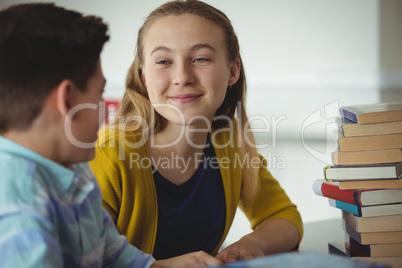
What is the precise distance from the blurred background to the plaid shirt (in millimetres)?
2524

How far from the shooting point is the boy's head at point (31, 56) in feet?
1.96

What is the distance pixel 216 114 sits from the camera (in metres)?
1.42

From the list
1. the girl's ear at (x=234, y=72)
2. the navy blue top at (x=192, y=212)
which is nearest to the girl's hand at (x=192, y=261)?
the navy blue top at (x=192, y=212)

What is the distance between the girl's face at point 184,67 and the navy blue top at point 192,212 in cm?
18

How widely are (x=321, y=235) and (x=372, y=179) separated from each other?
0.93 feet

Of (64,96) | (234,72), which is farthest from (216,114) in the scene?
(64,96)

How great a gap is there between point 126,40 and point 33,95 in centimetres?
280

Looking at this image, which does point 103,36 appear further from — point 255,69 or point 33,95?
point 255,69

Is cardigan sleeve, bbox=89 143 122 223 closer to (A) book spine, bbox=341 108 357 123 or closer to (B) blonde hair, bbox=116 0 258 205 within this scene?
(B) blonde hair, bbox=116 0 258 205

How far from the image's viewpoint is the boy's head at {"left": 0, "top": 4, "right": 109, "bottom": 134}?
596 millimetres

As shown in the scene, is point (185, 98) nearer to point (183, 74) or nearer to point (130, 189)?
point (183, 74)

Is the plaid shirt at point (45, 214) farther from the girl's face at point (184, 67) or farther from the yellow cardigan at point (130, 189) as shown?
the girl's face at point (184, 67)

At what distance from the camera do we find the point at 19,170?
55cm

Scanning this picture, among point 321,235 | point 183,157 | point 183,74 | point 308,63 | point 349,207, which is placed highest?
point 308,63
